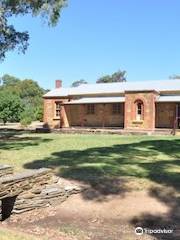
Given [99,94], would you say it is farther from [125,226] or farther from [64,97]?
[125,226]

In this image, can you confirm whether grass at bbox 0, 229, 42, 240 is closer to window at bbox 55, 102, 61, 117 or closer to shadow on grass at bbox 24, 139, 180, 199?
shadow on grass at bbox 24, 139, 180, 199

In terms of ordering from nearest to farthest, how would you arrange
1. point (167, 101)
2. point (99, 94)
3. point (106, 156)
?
1. point (106, 156)
2. point (167, 101)
3. point (99, 94)

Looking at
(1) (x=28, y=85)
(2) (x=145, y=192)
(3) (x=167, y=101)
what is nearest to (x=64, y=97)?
(3) (x=167, y=101)

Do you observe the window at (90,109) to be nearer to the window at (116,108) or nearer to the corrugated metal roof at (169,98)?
the window at (116,108)

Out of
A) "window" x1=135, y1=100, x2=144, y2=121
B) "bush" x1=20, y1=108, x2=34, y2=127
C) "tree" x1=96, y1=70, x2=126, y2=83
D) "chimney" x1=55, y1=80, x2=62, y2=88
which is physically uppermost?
"tree" x1=96, y1=70, x2=126, y2=83

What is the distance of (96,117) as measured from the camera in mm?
40219

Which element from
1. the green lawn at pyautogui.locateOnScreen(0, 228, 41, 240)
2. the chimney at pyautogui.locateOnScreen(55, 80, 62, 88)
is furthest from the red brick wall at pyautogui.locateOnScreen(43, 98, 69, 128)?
the green lawn at pyautogui.locateOnScreen(0, 228, 41, 240)

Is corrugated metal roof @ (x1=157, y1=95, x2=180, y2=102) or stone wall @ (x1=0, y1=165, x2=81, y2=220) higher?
corrugated metal roof @ (x1=157, y1=95, x2=180, y2=102)

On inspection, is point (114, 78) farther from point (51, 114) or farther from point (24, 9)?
point (24, 9)

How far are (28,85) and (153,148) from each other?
71246 millimetres

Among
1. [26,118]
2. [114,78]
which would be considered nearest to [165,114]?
[26,118]

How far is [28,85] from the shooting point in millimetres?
88812

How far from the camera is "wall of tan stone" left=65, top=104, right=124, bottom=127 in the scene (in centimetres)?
3947

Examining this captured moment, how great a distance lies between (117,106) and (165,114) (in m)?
4.50
